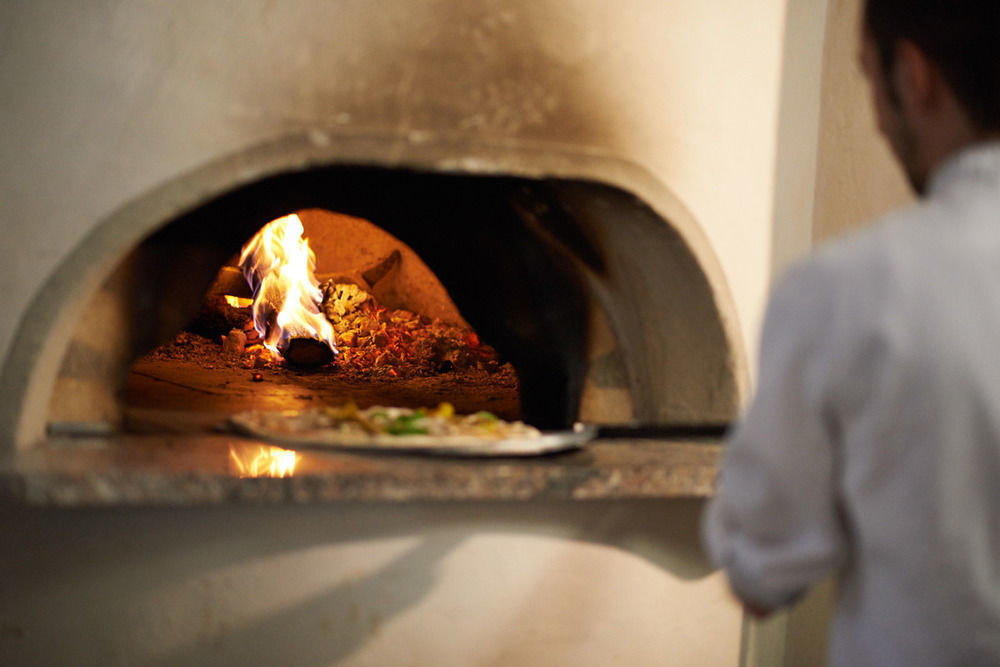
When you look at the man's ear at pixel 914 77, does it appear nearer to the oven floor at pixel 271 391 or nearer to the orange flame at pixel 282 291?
the oven floor at pixel 271 391

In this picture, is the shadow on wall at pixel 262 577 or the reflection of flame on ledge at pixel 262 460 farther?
the shadow on wall at pixel 262 577

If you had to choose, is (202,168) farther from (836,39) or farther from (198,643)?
(836,39)

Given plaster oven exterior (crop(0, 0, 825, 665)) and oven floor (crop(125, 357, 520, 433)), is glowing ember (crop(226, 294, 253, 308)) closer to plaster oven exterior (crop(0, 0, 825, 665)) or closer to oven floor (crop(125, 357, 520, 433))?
oven floor (crop(125, 357, 520, 433))

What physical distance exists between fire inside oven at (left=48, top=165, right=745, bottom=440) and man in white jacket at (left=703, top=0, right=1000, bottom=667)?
100 centimetres

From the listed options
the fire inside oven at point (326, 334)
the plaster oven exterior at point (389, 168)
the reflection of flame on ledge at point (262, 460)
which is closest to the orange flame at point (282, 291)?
the fire inside oven at point (326, 334)

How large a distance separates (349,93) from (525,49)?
352 millimetres

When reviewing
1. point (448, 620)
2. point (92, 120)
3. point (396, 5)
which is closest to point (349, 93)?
point (396, 5)

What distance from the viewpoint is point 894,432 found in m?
0.79

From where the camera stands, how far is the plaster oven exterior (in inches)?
61.1

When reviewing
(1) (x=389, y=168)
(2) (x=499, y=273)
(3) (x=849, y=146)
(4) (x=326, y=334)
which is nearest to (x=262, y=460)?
(1) (x=389, y=168)

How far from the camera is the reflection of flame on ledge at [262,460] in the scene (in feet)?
4.70

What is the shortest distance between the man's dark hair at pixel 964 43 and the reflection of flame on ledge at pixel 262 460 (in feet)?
3.44

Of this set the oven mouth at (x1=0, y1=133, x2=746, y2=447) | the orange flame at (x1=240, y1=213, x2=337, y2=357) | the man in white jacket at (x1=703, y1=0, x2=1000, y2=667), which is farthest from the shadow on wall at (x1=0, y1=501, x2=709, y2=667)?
the orange flame at (x1=240, y1=213, x2=337, y2=357)

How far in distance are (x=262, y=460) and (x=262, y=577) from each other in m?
0.27
